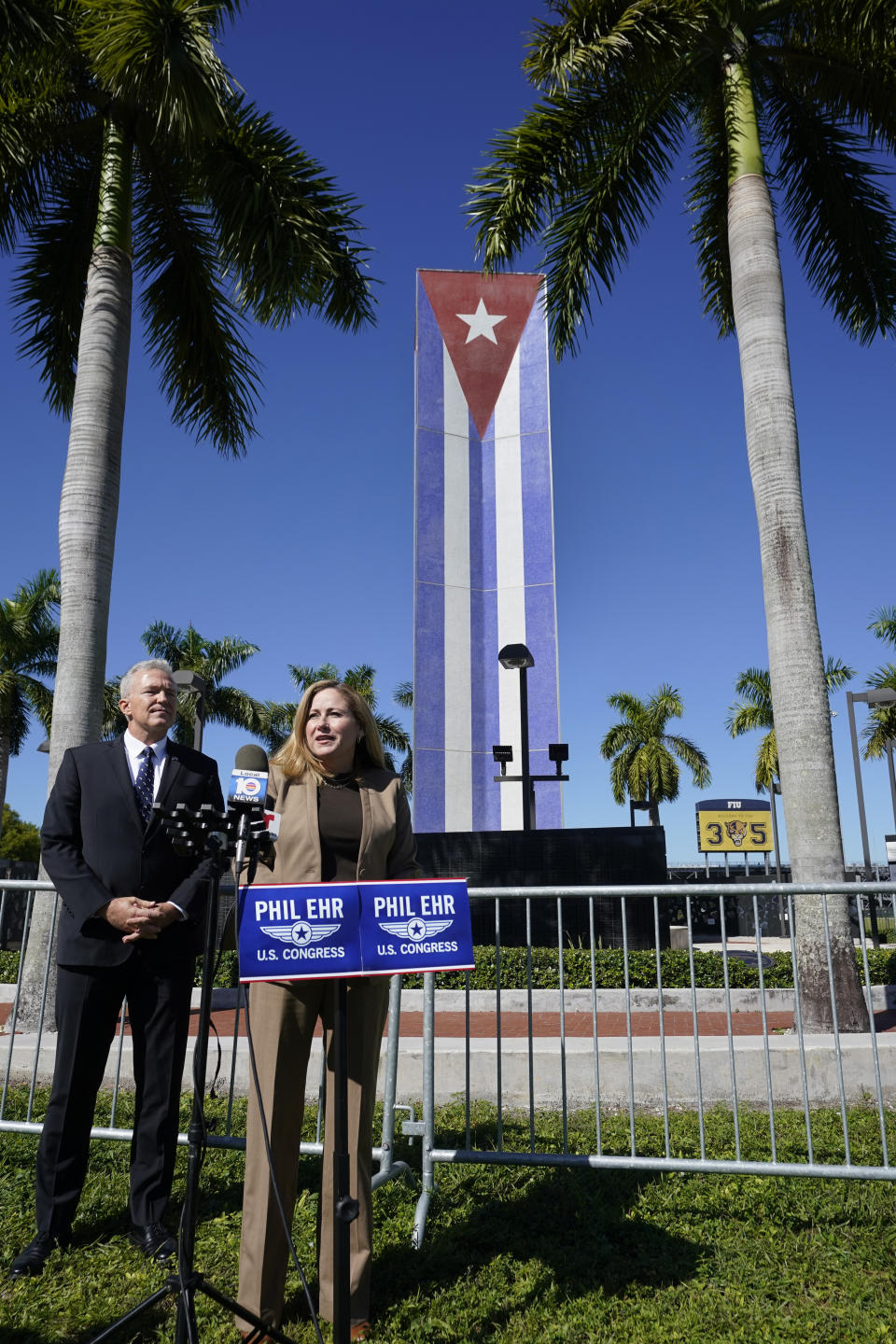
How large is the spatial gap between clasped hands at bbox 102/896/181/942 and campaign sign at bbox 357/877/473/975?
1.16 meters

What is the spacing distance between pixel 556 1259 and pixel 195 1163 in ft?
5.68

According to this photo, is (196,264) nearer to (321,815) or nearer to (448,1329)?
(321,815)

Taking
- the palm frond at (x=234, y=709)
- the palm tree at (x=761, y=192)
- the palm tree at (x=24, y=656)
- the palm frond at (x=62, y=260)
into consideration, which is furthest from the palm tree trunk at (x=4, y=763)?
→ the palm tree at (x=761, y=192)

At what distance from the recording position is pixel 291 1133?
10.0 feet

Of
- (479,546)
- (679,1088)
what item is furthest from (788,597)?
(479,546)

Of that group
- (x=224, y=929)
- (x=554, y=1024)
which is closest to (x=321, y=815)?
(x=224, y=929)

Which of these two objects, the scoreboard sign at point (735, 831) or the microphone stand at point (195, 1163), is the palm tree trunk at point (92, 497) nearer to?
the microphone stand at point (195, 1163)

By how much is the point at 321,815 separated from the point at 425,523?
21.4m

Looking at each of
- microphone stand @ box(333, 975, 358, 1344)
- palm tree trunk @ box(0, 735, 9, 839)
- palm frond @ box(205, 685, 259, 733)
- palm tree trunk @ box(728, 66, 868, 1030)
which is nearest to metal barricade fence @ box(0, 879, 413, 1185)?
microphone stand @ box(333, 975, 358, 1344)

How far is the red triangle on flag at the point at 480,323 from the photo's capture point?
25.3 metres

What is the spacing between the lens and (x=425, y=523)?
79.2 ft

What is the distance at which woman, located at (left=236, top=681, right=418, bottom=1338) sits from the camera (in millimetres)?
2951

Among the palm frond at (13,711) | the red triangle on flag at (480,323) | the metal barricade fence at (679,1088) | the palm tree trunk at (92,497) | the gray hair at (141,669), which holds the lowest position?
the metal barricade fence at (679,1088)

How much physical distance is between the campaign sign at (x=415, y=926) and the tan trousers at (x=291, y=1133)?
0.24 metres
